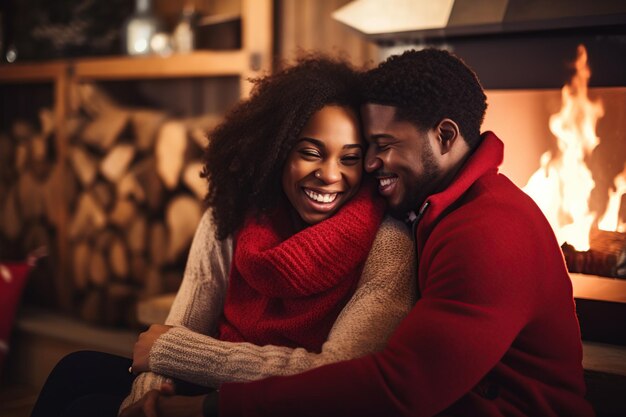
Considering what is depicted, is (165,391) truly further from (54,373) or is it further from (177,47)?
(177,47)

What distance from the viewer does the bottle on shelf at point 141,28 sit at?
8.72 ft

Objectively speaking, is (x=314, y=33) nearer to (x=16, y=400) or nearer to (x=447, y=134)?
(x=447, y=134)

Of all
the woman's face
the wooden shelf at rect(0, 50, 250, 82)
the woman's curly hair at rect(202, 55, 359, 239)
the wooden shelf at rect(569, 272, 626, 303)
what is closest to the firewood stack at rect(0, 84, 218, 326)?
the wooden shelf at rect(0, 50, 250, 82)

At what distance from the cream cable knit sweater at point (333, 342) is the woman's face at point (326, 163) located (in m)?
0.13

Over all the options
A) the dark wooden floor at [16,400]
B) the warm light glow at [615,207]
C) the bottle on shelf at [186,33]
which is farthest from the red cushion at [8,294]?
the warm light glow at [615,207]

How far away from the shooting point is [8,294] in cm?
265

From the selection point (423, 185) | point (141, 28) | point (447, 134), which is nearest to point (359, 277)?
point (423, 185)

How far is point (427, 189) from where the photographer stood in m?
1.38

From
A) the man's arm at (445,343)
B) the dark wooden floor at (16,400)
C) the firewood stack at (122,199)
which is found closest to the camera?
the man's arm at (445,343)

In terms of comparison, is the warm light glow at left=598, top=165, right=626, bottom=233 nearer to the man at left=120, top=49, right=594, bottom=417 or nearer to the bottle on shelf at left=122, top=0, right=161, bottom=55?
the man at left=120, top=49, right=594, bottom=417

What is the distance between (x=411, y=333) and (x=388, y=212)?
1.38ft

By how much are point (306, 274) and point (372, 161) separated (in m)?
0.27

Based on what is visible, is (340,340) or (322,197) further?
(322,197)

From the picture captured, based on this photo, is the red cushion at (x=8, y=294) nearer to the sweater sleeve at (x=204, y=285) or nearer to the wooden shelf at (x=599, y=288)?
the sweater sleeve at (x=204, y=285)
